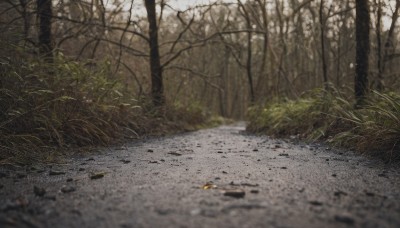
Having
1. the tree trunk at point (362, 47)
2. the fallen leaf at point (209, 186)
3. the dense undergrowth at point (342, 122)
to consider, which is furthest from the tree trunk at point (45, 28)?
the tree trunk at point (362, 47)

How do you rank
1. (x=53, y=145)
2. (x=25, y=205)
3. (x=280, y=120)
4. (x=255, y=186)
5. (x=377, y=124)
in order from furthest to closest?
(x=280, y=120) < (x=53, y=145) < (x=377, y=124) < (x=255, y=186) < (x=25, y=205)

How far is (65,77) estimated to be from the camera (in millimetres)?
4809

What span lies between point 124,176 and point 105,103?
298 cm

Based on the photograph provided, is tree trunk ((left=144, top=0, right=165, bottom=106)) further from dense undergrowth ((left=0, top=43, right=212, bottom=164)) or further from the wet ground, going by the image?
the wet ground

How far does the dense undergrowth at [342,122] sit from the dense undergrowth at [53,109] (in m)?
2.78

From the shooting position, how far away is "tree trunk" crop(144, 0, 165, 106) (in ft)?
26.9

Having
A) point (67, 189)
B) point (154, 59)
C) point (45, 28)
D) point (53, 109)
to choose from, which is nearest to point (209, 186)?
point (67, 189)

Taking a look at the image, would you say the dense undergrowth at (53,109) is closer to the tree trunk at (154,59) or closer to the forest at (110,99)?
the forest at (110,99)

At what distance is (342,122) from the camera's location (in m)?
5.21

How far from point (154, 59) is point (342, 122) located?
461cm

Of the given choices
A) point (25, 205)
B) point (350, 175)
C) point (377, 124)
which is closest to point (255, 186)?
point (350, 175)

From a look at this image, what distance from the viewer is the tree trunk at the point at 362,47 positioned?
17.5 ft

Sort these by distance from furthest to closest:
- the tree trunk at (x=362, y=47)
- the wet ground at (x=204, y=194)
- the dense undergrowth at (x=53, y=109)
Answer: the tree trunk at (x=362, y=47), the dense undergrowth at (x=53, y=109), the wet ground at (x=204, y=194)

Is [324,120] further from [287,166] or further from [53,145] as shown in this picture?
[53,145]
